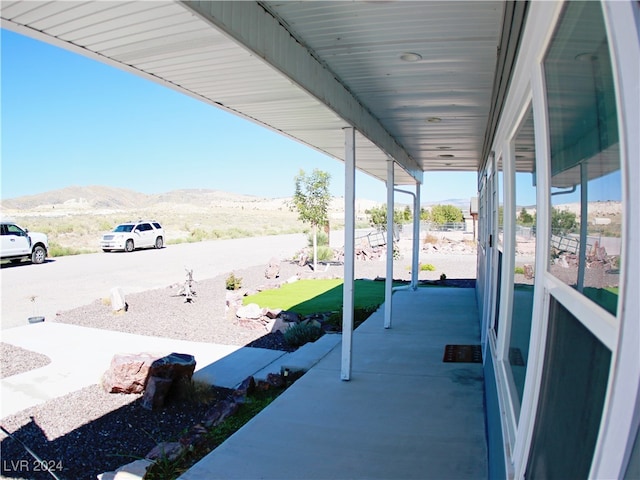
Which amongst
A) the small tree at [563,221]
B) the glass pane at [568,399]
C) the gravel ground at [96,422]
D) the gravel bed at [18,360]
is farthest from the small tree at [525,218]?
the gravel bed at [18,360]

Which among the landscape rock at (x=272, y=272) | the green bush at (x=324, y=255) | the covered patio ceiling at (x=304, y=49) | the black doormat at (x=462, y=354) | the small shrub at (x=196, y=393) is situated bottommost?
the small shrub at (x=196, y=393)

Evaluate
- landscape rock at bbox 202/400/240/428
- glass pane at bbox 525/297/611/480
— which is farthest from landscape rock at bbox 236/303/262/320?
glass pane at bbox 525/297/611/480

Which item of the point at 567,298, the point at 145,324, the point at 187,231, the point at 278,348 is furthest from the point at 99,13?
the point at 187,231

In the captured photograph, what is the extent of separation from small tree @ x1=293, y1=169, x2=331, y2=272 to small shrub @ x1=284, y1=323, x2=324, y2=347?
35.1 feet

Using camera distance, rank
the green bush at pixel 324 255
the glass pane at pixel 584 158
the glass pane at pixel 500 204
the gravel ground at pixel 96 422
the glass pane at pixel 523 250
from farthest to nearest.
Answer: the green bush at pixel 324 255 < the gravel ground at pixel 96 422 < the glass pane at pixel 500 204 < the glass pane at pixel 523 250 < the glass pane at pixel 584 158

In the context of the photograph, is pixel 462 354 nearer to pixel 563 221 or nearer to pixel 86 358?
pixel 563 221

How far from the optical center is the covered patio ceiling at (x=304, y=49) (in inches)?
98.9

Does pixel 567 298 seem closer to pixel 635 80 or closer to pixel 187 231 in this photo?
pixel 635 80

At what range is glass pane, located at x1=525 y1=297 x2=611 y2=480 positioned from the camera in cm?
98

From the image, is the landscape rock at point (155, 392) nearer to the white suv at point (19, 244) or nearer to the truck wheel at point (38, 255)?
the white suv at point (19, 244)

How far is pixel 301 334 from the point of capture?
7961 mm

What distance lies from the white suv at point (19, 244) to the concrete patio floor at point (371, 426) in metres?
17.2

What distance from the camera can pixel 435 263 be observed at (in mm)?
19969

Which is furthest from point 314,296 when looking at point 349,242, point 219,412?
point 219,412
